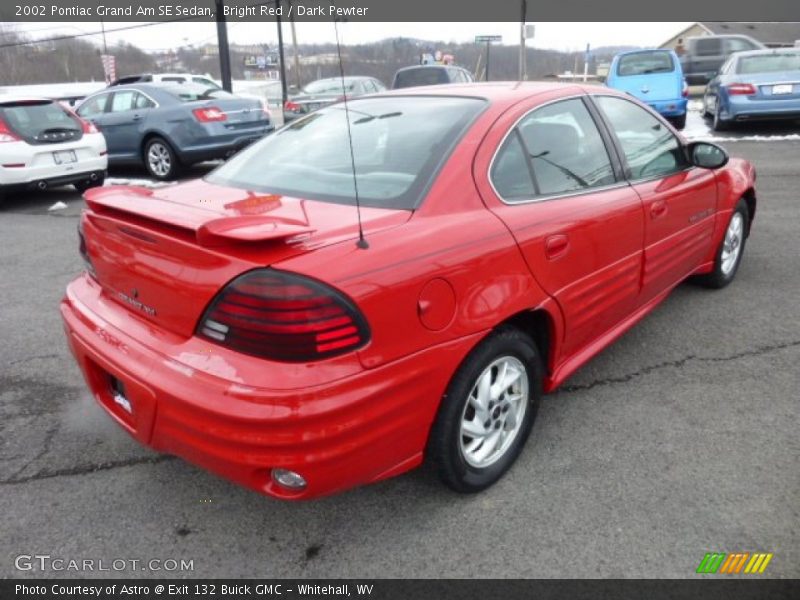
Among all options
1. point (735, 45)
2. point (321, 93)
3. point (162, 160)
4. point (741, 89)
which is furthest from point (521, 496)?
point (735, 45)

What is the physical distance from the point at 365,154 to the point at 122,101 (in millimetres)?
9134

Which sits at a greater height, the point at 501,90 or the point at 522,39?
the point at 522,39

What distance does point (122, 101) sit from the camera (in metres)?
10.2

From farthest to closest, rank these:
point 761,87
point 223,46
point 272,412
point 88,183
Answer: point 223,46, point 761,87, point 88,183, point 272,412

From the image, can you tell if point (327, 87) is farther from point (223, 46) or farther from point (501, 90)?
point (501, 90)

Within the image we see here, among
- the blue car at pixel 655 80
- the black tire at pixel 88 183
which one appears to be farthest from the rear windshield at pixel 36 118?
the blue car at pixel 655 80

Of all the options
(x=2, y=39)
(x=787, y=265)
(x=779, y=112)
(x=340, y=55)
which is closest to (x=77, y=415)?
(x=340, y=55)

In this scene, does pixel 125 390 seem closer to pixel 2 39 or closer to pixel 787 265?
pixel 787 265

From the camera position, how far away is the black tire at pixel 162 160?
9.59 metres

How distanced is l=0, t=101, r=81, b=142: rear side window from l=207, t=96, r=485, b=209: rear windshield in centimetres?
647

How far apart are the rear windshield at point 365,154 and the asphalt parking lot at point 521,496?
1164mm

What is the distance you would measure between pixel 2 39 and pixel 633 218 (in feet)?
155

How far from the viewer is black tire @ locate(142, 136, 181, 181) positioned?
9594 millimetres

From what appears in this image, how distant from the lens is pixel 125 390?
2143 millimetres
